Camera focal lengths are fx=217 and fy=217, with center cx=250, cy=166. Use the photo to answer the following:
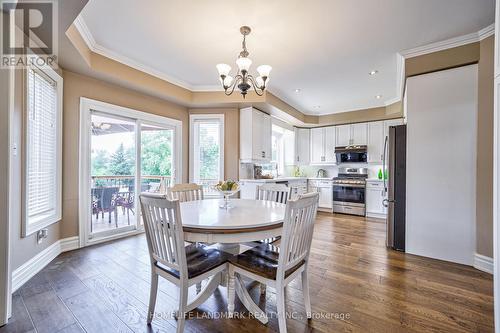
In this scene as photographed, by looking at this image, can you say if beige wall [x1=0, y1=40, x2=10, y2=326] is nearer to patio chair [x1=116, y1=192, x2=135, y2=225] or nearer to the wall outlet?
the wall outlet

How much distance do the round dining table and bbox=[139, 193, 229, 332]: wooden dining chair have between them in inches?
4.7

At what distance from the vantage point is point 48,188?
269 cm

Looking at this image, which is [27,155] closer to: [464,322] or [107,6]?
[107,6]

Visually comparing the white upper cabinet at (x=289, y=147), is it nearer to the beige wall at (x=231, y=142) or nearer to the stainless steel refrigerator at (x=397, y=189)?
the beige wall at (x=231, y=142)

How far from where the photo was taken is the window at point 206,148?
179 inches

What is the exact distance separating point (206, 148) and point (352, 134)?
3850mm

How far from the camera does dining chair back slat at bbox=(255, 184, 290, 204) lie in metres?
2.82

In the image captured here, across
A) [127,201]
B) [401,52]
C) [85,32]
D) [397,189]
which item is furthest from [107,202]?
[401,52]

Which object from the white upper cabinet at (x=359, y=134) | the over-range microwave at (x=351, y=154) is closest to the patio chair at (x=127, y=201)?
the over-range microwave at (x=351, y=154)

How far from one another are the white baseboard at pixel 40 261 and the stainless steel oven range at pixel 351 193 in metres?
5.36

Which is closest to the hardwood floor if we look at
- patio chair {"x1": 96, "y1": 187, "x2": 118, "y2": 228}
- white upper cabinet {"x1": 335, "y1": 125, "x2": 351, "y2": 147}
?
patio chair {"x1": 96, "y1": 187, "x2": 118, "y2": 228}

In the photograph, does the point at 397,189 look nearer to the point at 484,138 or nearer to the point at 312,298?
the point at 484,138

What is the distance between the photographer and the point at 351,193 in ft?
17.8

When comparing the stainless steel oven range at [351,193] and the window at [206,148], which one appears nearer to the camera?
the window at [206,148]
